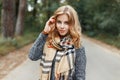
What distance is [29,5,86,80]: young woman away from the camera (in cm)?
377

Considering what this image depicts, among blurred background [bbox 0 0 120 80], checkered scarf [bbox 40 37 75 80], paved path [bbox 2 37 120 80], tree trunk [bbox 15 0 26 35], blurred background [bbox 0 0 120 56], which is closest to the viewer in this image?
checkered scarf [bbox 40 37 75 80]

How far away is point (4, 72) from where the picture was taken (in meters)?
12.6

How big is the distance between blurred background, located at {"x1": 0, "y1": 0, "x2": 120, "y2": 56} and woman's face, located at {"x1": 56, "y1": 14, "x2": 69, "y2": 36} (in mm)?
12981

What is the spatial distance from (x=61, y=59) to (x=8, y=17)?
17.0 meters

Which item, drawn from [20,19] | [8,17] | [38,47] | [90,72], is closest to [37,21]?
[20,19]

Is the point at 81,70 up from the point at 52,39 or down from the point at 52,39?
down

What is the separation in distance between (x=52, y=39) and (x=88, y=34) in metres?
43.9

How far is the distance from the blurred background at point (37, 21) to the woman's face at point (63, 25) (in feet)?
42.6

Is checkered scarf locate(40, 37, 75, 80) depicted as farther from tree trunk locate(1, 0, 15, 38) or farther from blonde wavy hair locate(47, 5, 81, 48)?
tree trunk locate(1, 0, 15, 38)

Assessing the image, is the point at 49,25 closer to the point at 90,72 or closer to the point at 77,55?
the point at 77,55

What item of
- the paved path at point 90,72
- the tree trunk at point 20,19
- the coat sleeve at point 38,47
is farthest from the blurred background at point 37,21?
the coat sleeve at point 38,47

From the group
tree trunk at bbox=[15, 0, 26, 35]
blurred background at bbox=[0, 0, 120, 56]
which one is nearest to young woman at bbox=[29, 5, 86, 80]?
blurred background at bbox=[0, 0, 120, 56]

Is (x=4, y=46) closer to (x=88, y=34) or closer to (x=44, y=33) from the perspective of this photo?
(x=44, y=33)

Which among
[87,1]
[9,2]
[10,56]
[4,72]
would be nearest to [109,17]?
[87,1]
